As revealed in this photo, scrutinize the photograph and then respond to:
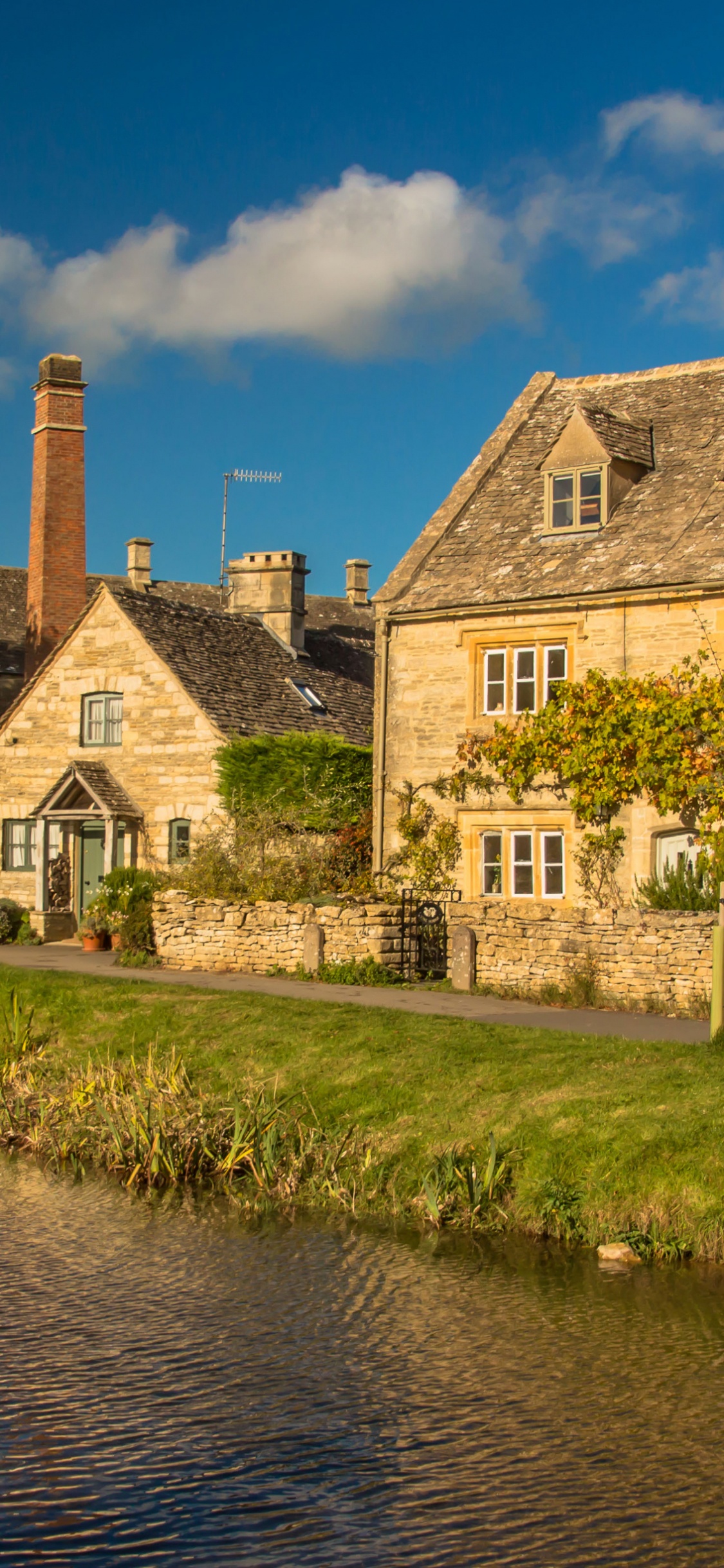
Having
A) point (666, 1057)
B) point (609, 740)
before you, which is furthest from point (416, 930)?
point (666, 1057)

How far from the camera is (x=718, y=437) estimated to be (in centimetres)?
2541

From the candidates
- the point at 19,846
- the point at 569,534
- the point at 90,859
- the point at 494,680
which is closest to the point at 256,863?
the point at 494,680

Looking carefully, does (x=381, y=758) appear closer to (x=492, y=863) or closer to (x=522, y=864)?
(x=492, y=863)

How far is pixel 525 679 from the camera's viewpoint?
24375 millimetres

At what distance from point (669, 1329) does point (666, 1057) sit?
4.78 meters

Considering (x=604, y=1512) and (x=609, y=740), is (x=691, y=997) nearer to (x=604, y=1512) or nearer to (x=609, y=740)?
(x=609, y=740)

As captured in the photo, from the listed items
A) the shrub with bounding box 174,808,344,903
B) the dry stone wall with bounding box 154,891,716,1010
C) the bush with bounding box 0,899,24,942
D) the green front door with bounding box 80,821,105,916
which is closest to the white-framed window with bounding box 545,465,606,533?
the shrub with bounding box 174,808,344,903

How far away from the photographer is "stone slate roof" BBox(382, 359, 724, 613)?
2330 cm

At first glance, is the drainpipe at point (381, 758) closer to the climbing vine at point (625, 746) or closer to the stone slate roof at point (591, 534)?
the stone slate roof at point (591, 534)

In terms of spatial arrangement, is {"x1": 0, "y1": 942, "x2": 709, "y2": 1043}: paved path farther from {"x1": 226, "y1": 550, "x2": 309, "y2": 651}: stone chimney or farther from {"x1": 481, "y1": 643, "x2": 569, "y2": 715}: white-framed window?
{"x1": 226, "y1": 550, "x2": 309, "y2": 651}: stone chimney

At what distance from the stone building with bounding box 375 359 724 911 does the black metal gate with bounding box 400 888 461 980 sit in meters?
2.35

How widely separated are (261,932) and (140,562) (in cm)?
2728

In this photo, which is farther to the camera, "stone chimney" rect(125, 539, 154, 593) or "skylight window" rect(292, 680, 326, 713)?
"stone chimney" rect(125, 539, 154, 593)

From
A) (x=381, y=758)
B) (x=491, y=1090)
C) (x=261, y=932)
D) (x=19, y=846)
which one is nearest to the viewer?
(x=491, y=1090)
